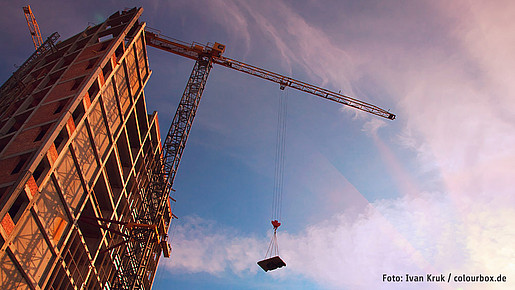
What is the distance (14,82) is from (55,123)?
1988 centimetres

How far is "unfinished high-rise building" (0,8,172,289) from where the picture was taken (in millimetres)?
20891

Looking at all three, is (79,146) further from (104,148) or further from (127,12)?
(127,12)

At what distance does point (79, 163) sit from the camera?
83.0 feet

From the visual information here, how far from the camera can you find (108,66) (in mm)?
28359

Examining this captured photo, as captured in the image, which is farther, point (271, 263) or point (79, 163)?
point (271, 263)

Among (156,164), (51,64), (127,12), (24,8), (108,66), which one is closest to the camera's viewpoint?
→ (108,66)

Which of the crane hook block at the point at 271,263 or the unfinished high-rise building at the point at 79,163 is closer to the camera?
the unfinished high-rise building at the point at 79,163

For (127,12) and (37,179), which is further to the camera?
(127,12)

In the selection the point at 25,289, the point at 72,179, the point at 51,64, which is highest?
the point at 51,64

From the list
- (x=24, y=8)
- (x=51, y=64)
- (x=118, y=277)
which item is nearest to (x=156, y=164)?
(x=118, y=277)

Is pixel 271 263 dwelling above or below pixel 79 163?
below

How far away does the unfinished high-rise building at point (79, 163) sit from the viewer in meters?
20.9

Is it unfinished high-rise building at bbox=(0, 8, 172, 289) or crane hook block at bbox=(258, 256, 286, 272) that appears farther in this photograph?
crane hook block at bbox=(258, 256, 286, 272)

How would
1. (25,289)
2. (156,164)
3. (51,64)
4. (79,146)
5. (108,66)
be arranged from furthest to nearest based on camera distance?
(156,164) → (51,64) → (108,66) → (79,146) → (25,289)
